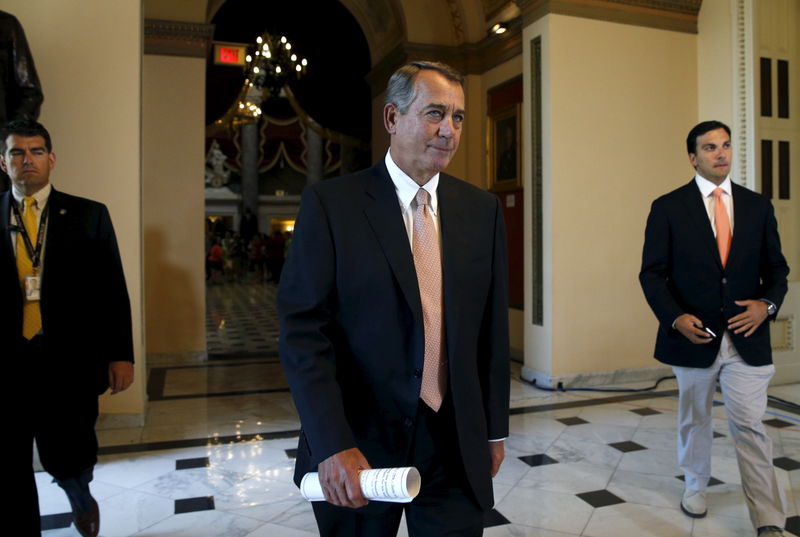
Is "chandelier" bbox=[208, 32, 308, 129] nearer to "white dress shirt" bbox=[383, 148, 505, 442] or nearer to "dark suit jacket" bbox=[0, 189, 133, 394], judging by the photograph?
"dark suit jacket" bbox=[0, 189, 133, 394]

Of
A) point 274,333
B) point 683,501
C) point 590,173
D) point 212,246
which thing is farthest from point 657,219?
point 212,246

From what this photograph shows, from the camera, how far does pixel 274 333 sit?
985 cm

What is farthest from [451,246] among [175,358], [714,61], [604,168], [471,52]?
[471,52]

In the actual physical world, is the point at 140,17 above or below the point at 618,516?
above

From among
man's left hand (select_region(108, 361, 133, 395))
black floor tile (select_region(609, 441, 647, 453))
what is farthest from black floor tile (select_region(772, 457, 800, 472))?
man's left hand (select_region(108, 361, 133, 395))

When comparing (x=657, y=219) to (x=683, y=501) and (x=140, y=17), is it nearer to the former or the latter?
(x=683, y=501)

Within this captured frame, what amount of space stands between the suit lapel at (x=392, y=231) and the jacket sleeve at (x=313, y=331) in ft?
0.40

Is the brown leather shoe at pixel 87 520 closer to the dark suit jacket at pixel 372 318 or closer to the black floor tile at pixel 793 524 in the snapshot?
the dark suit jacket at pixel 372 318

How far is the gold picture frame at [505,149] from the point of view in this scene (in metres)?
7.41

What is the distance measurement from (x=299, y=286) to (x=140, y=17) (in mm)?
3993

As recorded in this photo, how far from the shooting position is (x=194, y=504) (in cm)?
345

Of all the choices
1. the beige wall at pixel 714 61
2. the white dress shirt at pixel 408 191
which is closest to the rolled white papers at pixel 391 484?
the white dress shirt at pixel 408 191

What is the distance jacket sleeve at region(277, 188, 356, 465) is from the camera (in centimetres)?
149

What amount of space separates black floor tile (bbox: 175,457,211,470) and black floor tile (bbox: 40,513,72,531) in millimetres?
750
